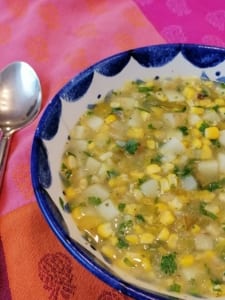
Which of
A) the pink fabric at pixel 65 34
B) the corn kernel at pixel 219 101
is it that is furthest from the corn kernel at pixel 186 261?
the pink fabric at pixel 65 34

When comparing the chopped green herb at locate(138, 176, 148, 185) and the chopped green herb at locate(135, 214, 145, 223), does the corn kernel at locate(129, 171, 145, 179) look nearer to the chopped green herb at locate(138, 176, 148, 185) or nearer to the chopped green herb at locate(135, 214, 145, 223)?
the chopped green herb at locate(138, 176, 148, 185)

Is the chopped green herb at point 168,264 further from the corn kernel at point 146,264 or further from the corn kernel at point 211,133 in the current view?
the corn kernel at point 211,133

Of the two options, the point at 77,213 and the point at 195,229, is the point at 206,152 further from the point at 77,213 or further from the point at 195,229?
the point at 77,213

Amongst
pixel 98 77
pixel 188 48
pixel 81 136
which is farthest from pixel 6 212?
pixel 188 48

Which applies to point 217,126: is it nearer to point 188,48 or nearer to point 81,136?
point 188,48

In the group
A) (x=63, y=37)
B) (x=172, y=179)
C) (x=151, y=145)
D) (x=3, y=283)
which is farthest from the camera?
(x=63, y=37)

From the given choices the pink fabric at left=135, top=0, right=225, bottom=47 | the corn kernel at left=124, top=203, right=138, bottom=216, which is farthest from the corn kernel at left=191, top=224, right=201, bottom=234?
the pink fabric at left=135, top=0, right=225, bottom=47

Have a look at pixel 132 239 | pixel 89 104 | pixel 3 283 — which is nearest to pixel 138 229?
pixel 132 239
